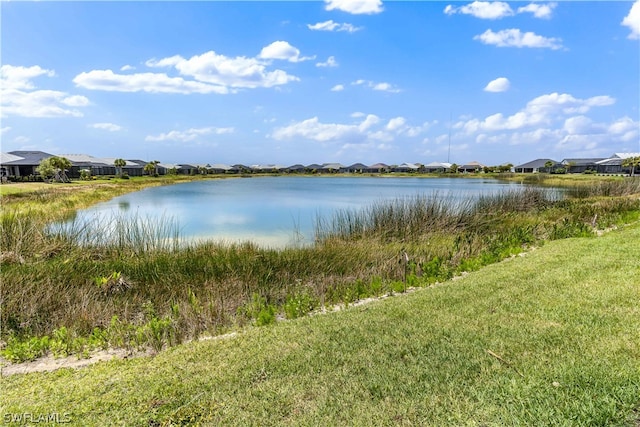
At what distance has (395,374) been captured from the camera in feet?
9.25

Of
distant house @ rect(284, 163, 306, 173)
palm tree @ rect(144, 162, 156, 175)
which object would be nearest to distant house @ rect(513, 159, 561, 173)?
distant house @ rect(284, 163, 306, 173)

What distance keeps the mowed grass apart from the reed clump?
3.25 feet

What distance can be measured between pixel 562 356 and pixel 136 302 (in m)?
5.58

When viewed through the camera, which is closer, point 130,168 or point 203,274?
point 203,274

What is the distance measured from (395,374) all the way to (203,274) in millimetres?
4802

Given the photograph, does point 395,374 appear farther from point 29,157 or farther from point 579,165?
point 579,165

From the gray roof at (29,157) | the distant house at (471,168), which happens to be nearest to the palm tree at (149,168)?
the gray roof at (29,157)

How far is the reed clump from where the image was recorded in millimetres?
4824

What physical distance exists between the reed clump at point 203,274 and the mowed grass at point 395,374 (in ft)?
3.25

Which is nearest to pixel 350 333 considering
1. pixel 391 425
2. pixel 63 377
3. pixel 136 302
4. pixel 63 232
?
pixel 391 425

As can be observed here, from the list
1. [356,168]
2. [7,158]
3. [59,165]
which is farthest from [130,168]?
[356,168]

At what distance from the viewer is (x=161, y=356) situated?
3.55 meters

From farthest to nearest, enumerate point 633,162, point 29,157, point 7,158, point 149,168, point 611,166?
point 149,168, point 611,166, point 633,162, point 29,157, point 7,158

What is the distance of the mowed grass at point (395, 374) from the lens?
2.38 m
